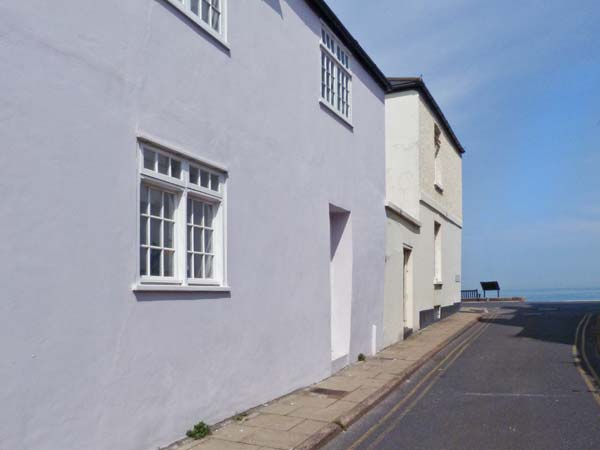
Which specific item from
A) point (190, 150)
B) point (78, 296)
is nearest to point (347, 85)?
point (190, 150)

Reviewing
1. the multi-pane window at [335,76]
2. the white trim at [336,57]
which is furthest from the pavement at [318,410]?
the white trim at [336,57]

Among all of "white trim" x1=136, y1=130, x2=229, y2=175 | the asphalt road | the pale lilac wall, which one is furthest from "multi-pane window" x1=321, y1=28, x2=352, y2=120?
the asphalt road

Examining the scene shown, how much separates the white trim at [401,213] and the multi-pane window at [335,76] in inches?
114

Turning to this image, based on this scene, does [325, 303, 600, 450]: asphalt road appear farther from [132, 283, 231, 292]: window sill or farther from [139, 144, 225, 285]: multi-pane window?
[139, 144, 225, 285]: multi-pane window

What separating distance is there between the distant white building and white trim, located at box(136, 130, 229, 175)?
24.9ft

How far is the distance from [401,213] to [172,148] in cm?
969

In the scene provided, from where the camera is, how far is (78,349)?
16.6ft

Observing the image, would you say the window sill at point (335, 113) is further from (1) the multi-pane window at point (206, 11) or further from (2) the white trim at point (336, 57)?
(1) the multi-pane window at point (206, 11)

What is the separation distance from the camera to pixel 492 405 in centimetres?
845

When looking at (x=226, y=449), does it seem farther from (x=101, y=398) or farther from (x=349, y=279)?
(x=349, y=279)

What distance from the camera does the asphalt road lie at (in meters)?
6.81

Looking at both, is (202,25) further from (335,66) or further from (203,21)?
(335,66)

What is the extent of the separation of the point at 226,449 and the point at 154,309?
1608 millimetres

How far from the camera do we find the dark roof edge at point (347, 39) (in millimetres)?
10328
